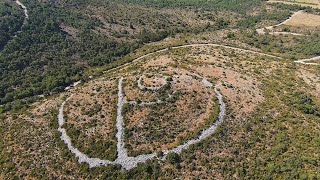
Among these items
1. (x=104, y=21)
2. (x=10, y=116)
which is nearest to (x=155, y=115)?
(x=10, y=116)

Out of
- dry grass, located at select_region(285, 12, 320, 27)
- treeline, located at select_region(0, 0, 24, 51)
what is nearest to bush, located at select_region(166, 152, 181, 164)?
treeline, located at select_region(0, 0, 24, 51)

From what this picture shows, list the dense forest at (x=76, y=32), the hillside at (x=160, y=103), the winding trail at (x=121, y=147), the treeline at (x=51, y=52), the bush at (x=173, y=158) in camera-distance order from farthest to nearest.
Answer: the dense forest at (x=76, y=32) < the treeline at (x=51, y=52) < the winding trail at (x=121, y=147) < the hillside at (x=160, y=103) < the bush at (x=173, y=158)

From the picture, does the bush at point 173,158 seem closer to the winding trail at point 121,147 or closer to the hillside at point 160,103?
the hillside at point 160,103

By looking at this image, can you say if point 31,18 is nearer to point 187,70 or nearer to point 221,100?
point 187,70

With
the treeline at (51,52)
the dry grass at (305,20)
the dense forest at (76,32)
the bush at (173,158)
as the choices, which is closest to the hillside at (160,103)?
the bush at (173,158)

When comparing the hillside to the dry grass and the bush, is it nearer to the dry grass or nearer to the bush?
the bush

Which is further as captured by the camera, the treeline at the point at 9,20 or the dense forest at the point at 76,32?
the treeline at the point at 9,20

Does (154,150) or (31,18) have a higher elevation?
(31,18)

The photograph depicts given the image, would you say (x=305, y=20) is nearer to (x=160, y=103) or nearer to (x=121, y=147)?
(x=160, y=103)
